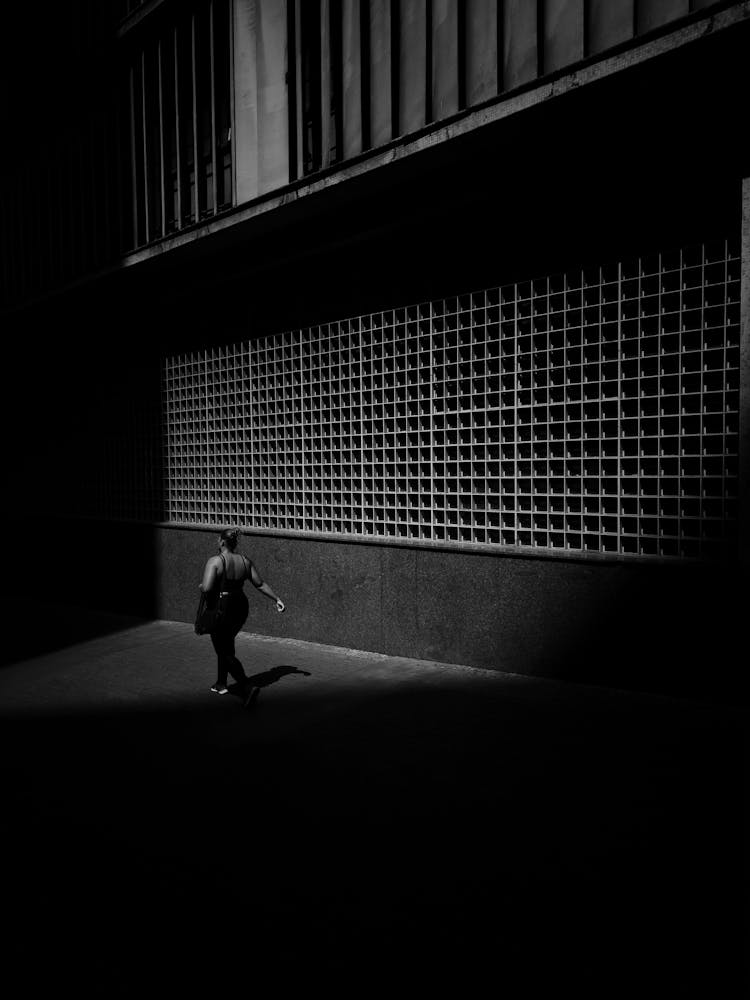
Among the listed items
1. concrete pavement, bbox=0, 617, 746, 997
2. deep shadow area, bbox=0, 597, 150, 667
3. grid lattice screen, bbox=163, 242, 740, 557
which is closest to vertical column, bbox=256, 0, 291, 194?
grid lattice screen, bbox=163, 242, 740, 557

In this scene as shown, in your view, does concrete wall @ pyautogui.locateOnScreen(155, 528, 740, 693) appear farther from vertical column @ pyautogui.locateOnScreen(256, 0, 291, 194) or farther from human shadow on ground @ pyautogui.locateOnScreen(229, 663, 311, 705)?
vertical column @ pyautogui.locateOnScreen(256, 0, 291, 194)

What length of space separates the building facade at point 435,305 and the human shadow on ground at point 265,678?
1.01 metres

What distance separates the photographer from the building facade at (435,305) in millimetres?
6004

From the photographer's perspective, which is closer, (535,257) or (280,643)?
(535,257)

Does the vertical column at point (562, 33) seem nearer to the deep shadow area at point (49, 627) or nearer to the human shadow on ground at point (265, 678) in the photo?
the human shadow on ground at point (265, 678)

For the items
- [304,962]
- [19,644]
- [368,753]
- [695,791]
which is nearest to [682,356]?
[695,791]

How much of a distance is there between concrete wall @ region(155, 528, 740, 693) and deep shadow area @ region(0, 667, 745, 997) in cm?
47

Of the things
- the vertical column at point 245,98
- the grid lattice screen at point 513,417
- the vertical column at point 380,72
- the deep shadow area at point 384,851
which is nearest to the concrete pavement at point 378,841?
the deep shadow area at point 384,851

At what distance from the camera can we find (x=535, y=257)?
7.06 meters

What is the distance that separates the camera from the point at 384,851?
390cm

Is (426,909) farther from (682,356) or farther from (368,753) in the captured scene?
(682,356)

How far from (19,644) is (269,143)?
268 inches

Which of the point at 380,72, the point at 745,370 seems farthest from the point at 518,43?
the point at 745,370

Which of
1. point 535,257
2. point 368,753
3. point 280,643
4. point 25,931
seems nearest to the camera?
point 25,931
